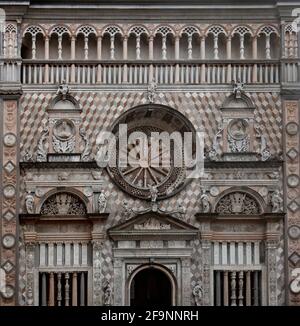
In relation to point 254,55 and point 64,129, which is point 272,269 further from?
point 64,129

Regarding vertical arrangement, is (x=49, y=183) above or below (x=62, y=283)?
above

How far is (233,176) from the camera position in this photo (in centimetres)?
3416

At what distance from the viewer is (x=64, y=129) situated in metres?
34.3

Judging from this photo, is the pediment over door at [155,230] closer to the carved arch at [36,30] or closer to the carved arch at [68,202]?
the carved arch at [68,202]

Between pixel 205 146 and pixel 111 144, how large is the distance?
7.08ft

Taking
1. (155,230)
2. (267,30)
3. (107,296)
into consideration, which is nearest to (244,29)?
(267,30)

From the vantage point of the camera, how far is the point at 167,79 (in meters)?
34.5

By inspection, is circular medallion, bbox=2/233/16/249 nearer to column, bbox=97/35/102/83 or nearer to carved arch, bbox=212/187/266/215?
column, bbox=97/35/102/83

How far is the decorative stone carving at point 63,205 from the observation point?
3394 centimetres

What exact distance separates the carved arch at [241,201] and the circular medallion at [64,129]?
3690 millimetres
